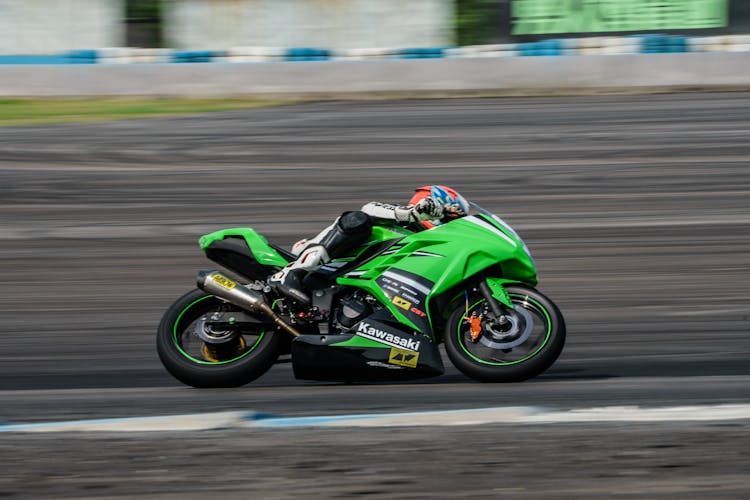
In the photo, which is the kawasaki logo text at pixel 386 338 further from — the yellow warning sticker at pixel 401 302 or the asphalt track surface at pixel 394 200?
the asphalt track surface at pixel 394 200

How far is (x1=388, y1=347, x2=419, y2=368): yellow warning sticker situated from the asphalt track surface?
183 mm

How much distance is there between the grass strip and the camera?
20.0 meters

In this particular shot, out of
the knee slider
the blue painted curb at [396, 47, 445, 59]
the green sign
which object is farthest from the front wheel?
the green sign

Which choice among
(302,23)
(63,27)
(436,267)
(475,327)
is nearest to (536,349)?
(475,327)

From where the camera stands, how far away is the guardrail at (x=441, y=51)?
853 inches

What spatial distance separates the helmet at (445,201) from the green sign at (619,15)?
635 inches

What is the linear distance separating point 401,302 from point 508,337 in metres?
0.65

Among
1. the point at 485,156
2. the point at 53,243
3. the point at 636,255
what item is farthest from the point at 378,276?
the point at 485,156

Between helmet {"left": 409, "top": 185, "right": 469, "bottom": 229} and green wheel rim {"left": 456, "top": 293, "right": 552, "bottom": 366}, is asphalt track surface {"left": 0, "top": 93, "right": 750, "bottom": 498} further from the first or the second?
helmet {"left": 409, "top": 185, "right": 469, "bottom": 229}

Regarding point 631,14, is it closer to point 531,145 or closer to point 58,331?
point 531,145

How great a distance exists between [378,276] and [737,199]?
8.15 m

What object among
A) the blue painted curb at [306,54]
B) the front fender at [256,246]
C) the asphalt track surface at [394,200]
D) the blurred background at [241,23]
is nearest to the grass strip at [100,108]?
the asphalt track surface at [394,200]

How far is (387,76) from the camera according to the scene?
21250 millimetres

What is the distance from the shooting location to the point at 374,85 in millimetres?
21312
